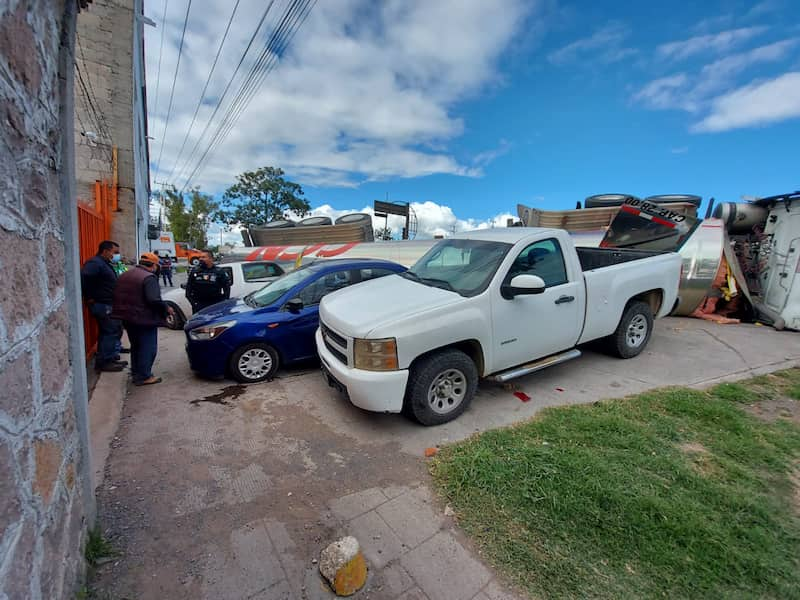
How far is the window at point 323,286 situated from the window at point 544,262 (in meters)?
2.57

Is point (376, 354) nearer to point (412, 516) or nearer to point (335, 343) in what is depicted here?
point (335, 343)

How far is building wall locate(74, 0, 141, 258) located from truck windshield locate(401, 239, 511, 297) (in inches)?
433

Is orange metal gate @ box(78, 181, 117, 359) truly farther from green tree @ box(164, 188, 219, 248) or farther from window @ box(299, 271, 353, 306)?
green tree @ box(164, 188, 219, 248)

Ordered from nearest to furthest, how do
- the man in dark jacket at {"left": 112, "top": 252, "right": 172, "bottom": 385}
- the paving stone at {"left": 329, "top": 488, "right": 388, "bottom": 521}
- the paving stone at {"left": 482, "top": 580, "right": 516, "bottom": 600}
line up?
the paving stone at {"left": 482, "top": 580, "right": 516, "bottom": 600}, the paving stone at {"left": 329, "top": 488, "right": 388, "bottom": 521}, the man in dark jacket at {"left": 112, "top": 252, "right": 172, "bottom": 385}

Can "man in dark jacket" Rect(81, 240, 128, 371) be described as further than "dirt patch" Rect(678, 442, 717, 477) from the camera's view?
Yes

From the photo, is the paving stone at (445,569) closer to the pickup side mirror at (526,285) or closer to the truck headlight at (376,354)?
the truck headlight at (376,354)

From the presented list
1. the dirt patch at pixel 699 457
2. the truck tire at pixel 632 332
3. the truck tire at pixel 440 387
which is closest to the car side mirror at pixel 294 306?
the truck tire at pixel 440 387

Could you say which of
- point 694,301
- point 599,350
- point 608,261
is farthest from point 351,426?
point 694,301

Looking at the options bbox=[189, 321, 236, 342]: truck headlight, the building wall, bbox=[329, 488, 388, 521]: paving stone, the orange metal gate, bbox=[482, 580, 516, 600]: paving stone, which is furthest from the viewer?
the building wall

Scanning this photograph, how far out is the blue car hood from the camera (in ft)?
15.4

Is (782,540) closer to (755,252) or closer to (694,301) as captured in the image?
(694,301)

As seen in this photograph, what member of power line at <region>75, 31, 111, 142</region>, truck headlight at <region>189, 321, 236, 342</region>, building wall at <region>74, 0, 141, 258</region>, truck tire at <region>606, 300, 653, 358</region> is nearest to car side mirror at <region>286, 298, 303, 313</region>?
truck headlight at <region>189, 321, 236, 342</region>

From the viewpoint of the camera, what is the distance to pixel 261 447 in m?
3.27

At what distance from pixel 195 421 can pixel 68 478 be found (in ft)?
7.05
